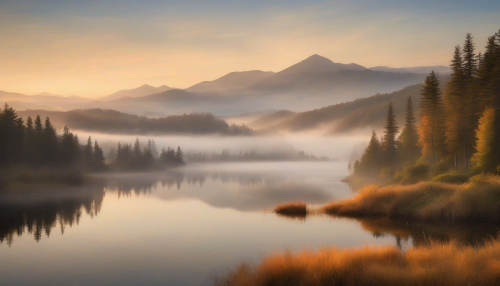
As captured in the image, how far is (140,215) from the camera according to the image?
4306cm

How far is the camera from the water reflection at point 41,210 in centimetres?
3338

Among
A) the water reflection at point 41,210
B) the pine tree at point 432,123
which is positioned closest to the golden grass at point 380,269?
the water reflection at point 41,210

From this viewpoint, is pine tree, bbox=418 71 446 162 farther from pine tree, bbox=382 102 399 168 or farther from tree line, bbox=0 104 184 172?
tree line, bbox=0 104 184 172

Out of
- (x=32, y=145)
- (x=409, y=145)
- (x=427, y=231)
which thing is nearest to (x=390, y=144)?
(x=409, y=145)

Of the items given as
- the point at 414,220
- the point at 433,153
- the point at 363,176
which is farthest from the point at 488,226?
the point at 363,176

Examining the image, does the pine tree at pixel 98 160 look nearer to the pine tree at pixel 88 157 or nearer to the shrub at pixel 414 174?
the pine tree at pixel 88 157

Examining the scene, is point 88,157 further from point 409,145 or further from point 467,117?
point 467,117

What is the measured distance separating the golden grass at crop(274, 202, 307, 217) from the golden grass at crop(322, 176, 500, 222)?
2589 mm

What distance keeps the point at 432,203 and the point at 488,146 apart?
18.3 m

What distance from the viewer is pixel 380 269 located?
14.0 m

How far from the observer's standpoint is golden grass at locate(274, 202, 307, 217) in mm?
38250

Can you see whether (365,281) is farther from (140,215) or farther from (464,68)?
(464,68)

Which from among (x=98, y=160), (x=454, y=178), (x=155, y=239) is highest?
(x=454, y=178)

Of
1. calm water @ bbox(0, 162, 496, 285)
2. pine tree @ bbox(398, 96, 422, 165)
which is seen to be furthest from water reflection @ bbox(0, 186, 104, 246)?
pine tree @ bbox(398, 96, 422, 165)
